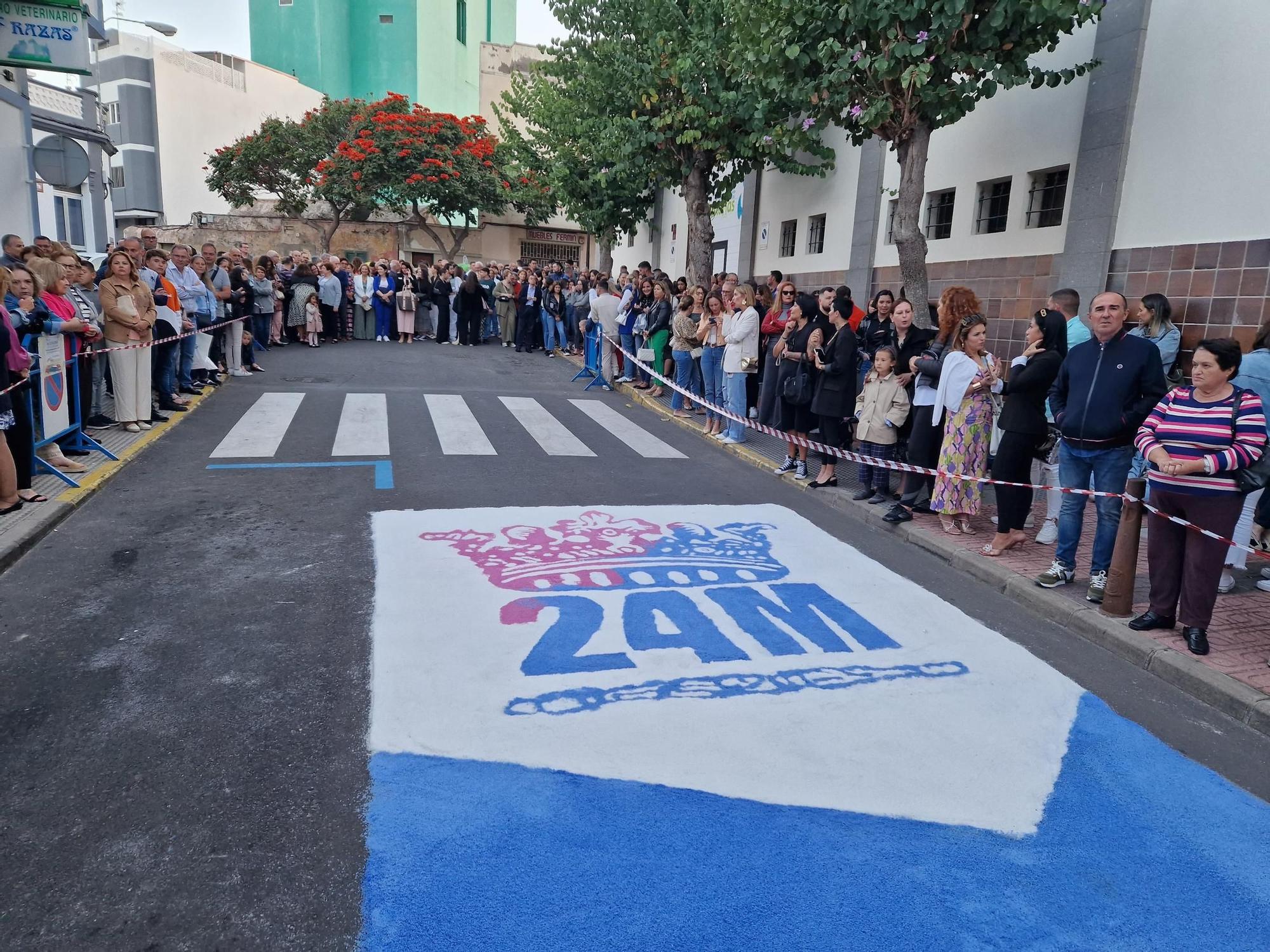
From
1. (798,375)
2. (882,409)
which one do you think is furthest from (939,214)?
(882,409)

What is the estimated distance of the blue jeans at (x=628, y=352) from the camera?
1544 cm

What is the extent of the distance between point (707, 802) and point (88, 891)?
2129mm

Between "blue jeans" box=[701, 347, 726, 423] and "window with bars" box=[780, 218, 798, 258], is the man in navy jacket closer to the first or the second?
"blue jeans" box=[701, 347, 726, 423]

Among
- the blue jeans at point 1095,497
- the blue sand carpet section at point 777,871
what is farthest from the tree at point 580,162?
the blue sand carpet section at point 777,871

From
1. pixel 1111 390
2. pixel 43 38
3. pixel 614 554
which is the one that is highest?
pixel 43 38

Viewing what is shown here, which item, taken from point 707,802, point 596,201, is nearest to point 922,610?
point 707,802

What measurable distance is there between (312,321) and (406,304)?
257 cm

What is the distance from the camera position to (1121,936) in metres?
2.84

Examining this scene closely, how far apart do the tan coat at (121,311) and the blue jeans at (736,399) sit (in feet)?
21.5

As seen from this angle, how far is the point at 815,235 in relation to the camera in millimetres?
16016

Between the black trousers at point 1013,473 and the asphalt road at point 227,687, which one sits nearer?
the asphalt road at point 227,687

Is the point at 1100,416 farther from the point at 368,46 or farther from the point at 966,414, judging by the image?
Answer: the point at 368,46

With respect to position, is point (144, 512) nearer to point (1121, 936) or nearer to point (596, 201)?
point (1121, 936)

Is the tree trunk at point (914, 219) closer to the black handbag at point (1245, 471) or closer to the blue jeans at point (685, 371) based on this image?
the blue jeans at point (685, 371)
